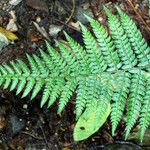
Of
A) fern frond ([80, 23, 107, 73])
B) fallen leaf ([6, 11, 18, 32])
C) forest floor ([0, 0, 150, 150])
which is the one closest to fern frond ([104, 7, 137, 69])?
fern frond ([80, 23, 107, 73])

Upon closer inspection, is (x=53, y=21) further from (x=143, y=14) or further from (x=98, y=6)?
(x=143, y=14)

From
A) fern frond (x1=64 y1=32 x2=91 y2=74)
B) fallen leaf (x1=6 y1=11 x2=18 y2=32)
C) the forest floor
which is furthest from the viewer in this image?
fallen leaf (x1=6 y1=11 x2=18 y2=32)

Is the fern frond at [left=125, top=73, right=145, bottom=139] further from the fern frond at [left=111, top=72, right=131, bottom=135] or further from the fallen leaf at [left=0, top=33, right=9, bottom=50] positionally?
the fallen leaf at [left=0, top=33, right=9, bottom=50]

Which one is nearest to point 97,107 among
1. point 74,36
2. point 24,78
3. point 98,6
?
point 24,78

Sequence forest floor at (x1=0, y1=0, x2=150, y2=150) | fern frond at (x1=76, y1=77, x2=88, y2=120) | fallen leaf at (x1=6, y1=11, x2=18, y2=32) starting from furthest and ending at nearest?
fallen leaf at (x1=6, y1=11, x2=18, y2=32) → forest floor at (x1=0, y1=0, x2=150, y2=150) → fern frond at (x1=76, y1=77, x2=88, y2=120)

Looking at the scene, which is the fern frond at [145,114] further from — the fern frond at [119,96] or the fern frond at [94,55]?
the fern frond at [94,55]

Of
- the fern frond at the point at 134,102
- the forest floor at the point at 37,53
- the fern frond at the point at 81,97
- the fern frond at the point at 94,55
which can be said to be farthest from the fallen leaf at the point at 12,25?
the fern frond at the point at 134,102

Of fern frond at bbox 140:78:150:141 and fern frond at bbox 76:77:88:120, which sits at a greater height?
fern frond at bbox 76:77:88:120
